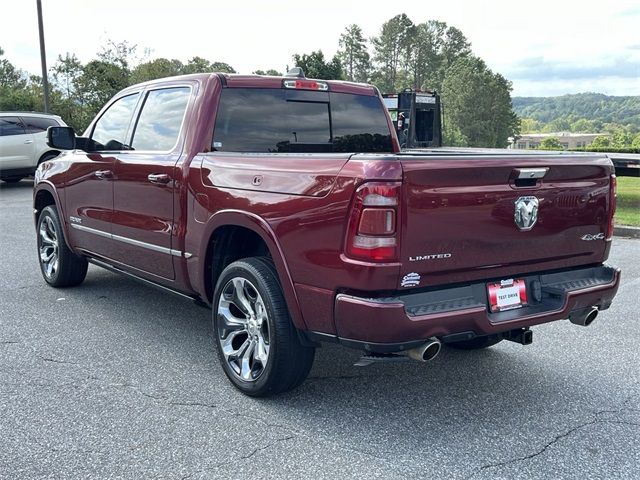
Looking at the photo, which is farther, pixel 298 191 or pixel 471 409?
pixel 471 409

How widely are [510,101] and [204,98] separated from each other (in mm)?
98058

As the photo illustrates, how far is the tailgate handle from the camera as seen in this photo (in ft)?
11.2

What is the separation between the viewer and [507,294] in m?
3.49

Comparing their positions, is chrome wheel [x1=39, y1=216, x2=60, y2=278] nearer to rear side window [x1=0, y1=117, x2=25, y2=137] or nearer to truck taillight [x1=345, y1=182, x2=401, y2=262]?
truck taillight [x1=345, y1=182, x2=401, y2=262]

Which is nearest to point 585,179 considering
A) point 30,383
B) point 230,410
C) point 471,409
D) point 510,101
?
point 471,409

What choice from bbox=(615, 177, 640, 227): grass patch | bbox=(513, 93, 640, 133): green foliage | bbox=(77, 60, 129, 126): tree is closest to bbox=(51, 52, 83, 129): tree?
bbox=(77, 60, 129, 126): tree

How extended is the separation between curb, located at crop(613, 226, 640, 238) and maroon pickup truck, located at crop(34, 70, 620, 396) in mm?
6194

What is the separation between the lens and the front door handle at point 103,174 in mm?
5188

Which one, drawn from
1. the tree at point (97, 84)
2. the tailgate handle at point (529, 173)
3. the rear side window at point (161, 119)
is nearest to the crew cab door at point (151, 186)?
the rear side window at point (161, 119)

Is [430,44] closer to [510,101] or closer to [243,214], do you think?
[510,101]

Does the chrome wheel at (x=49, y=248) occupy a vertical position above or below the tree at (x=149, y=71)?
below

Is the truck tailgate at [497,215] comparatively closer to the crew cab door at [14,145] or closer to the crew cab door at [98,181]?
the crew cab door at [98,181]

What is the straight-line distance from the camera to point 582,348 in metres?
4.81

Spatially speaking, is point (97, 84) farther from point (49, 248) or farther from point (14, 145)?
point (49, 248)
